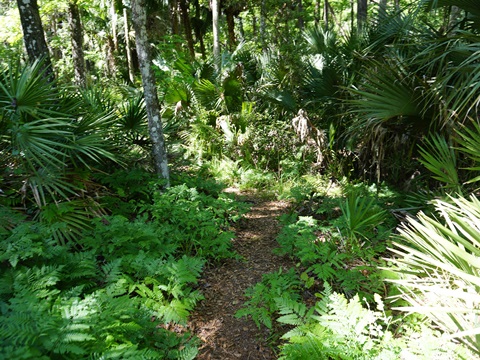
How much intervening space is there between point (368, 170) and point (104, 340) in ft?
18.3

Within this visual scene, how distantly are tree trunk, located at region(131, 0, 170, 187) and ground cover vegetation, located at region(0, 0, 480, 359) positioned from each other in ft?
0.27

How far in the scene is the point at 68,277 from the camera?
3.09 metres

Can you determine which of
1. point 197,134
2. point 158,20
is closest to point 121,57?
point 158,20

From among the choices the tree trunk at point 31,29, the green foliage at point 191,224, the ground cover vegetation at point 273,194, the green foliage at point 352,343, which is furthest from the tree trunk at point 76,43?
the green foliage at point 352,343

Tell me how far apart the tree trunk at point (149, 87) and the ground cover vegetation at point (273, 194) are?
0.08m

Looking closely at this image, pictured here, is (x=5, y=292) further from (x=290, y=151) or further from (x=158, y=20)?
(x=158, y=20)

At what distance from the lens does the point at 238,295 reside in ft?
12.9

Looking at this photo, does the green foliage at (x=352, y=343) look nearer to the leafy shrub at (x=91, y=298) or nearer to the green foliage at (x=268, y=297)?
the green foliage at (x=268, y=297)

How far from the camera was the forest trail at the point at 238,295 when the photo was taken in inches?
123

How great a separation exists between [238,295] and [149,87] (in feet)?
11.1

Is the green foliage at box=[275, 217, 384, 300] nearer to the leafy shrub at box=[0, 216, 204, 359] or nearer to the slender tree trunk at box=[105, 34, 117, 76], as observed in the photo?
the leafy shrub at box=[0, 216, 204, 359]

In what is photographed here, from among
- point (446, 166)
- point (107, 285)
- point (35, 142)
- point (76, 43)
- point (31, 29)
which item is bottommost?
point (107, 285)

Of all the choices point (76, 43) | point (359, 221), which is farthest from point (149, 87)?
point (76, 43)

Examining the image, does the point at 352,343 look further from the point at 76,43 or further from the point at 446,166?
the point at 76,43
